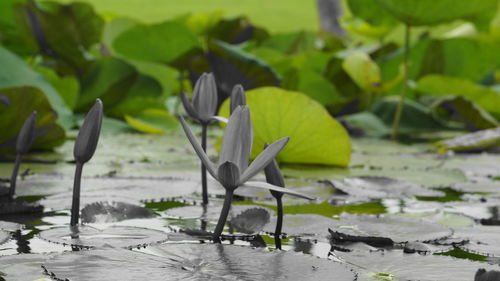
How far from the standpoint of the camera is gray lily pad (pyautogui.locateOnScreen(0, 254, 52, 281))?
47 centimetres

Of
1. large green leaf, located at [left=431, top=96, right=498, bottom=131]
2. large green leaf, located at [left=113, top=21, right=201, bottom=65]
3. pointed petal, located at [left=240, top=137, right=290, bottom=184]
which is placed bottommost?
pointed petal, located at [left=240, top=137, right=290, bottom=184]

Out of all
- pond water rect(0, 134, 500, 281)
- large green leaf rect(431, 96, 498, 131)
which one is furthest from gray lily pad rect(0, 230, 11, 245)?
large green leaf rect(431, 96, 498, 131)

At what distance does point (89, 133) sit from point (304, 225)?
0.82 ft

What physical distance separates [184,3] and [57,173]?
21.3 m

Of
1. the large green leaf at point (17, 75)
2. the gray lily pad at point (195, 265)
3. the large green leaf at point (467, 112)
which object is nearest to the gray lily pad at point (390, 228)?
the gray lily pad at point (195, 265)

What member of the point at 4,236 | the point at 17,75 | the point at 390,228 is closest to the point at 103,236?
the point at 4,236

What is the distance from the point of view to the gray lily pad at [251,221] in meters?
0.66

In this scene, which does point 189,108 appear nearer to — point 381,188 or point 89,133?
point 89,133

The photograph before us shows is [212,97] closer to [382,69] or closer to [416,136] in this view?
[416,136]

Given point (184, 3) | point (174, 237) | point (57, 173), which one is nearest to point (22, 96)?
point (57, 173)

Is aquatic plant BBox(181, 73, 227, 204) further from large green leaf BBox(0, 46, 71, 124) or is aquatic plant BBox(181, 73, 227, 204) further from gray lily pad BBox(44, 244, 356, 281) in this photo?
large green leaf BBox(0, 46, 71, 124)

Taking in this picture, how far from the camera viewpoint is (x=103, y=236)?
23.7 inches

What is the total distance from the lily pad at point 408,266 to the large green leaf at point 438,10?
44.3 inches

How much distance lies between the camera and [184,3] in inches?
857
